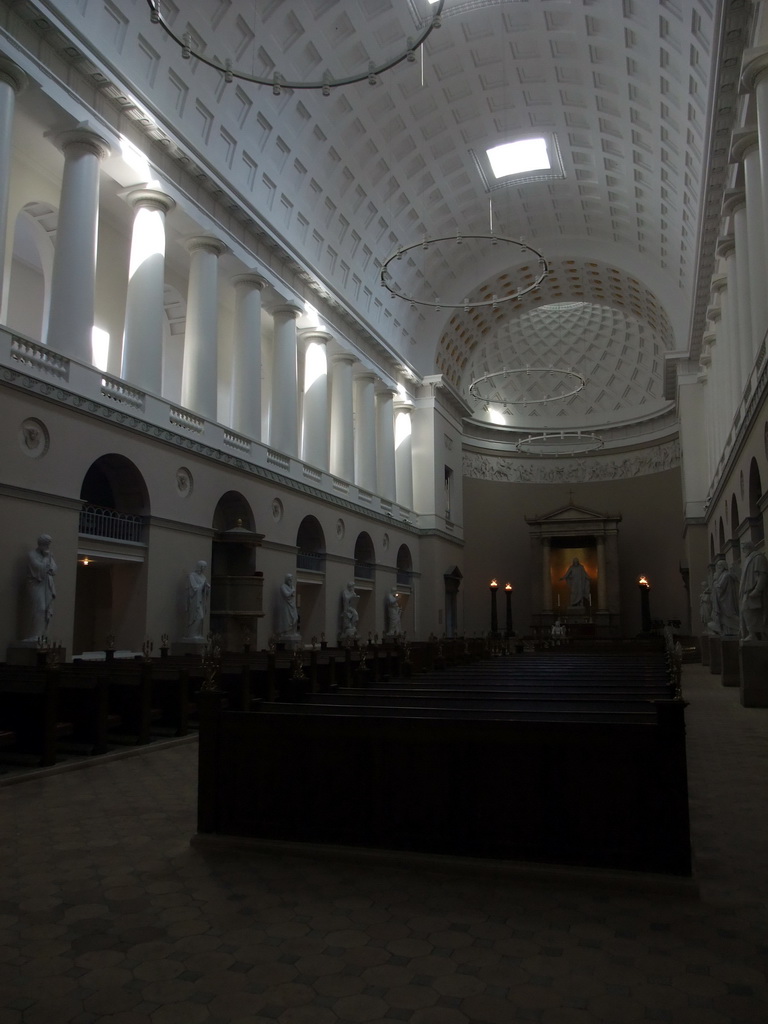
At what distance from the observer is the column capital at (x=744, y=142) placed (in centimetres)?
1496

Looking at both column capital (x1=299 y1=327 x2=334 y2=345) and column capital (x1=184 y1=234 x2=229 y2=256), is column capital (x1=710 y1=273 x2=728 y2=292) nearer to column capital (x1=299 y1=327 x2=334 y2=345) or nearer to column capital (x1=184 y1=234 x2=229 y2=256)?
column capital (x1=299 y1=327 x2=334 y2=345)

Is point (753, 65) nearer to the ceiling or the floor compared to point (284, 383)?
nearer to the ceiling

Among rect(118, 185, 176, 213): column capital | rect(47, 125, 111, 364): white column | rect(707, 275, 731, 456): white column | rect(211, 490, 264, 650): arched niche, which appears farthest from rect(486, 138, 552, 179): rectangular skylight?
rect(211, 490, 264, 650): arched niche

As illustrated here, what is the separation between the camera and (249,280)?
67.7ft

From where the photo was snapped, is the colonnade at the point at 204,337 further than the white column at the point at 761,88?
Yes

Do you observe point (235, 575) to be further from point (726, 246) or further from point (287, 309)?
point (726, 246)

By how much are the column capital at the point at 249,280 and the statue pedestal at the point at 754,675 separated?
49.0 feet

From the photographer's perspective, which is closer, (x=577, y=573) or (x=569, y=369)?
(x=577, y=573)

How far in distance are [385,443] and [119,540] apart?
15.8 metres

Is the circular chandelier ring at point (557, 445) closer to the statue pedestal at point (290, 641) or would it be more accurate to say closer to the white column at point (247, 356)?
the white column at point (247, 356)

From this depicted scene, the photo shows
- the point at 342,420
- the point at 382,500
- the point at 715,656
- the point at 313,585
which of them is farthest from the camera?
the point at 382,500

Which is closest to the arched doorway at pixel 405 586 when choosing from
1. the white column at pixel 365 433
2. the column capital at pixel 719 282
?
the white column at pixel 365 433

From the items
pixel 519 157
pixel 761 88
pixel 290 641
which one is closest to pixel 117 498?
pixel 290 641

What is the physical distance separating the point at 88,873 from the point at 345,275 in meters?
23.4
